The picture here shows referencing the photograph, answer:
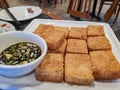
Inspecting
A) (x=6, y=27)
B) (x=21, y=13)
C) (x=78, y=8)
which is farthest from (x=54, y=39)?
(x=78, y=8)

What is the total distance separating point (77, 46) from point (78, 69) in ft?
0.54

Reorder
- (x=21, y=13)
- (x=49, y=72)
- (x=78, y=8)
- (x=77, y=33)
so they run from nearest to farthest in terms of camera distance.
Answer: (x=49, y=72) < (x=77, y=33) < (x=21, y=13) < (x=78, y=8)

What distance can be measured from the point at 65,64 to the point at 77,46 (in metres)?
0.14

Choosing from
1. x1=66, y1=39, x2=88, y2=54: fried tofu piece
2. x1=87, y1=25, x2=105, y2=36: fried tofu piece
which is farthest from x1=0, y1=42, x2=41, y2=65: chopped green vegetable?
x1=87, y1=25, x2=105, y2=36: fried tofu piece

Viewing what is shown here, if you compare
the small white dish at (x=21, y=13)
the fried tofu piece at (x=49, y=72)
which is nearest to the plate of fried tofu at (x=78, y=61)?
the fried tofu piece at (x=49, y=72)

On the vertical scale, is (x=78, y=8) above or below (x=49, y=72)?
below

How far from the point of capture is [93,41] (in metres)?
0.82

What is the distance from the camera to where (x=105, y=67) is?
0.65 m

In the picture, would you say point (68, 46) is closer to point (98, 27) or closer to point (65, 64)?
point (65, 64)

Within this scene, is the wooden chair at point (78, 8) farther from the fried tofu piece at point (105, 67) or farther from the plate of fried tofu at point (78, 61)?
the fried tofu piece at point (105, 67)

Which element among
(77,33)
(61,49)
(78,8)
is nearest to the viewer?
(61,49)

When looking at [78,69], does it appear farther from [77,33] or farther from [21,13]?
[21,13]

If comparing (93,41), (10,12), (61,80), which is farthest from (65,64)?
(10,12)

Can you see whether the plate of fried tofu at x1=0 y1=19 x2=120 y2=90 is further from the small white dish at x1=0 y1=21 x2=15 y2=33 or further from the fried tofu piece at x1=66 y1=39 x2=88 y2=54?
the small white dish at x1=0 y1=21 x2=15 y2=33
